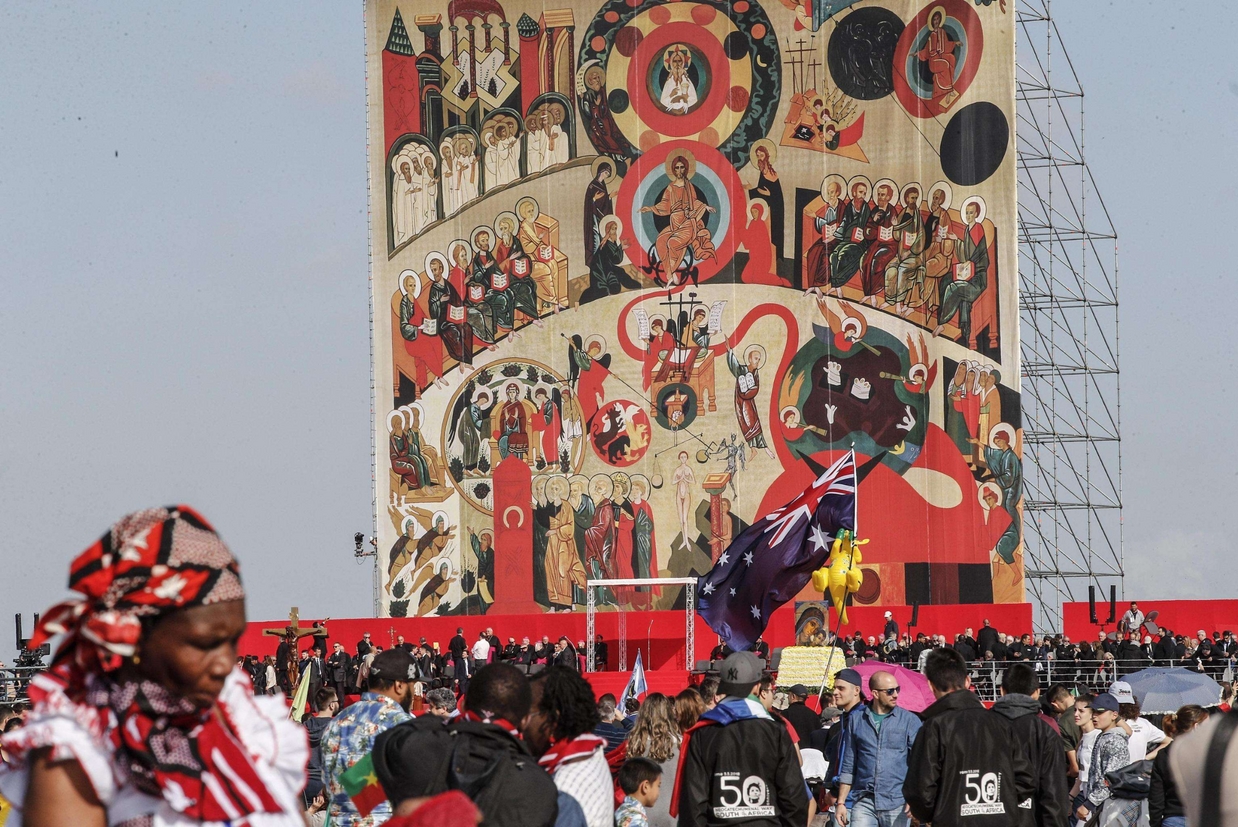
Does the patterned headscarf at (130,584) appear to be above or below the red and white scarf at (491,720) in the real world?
above

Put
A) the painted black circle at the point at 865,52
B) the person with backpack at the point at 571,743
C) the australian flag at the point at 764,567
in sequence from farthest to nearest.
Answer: the painted black circle at the point at 865,52
the australian flag at the point at 764,567
the person with backpack at the point at 571,743

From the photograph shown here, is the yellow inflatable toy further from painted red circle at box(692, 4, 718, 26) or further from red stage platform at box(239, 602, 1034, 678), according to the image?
painted red circle at box(692, 4, 718, 26)

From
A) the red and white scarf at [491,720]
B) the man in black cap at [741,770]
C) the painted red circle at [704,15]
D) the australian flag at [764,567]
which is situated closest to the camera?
the red and white scarf at [491,720]

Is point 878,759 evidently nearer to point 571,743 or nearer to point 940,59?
point 571,743

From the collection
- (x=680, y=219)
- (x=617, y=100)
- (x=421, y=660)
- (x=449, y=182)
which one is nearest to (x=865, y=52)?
(x=680, y=219)

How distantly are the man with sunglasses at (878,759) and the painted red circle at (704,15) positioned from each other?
79.5 feet

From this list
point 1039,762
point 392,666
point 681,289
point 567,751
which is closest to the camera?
point 567,751

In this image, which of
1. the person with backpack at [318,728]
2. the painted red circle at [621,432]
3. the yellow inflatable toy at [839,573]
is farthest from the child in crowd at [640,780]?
the painted red circle at [621,432]

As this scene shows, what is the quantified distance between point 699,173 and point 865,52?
3.59m

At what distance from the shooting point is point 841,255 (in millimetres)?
29547

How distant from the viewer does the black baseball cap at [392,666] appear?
5.26 meters

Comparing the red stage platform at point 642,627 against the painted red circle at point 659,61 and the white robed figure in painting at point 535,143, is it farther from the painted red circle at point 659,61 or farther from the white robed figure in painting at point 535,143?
the painted red circle at point 659,61

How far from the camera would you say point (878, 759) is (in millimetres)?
7602

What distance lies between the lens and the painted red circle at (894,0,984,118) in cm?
2941
